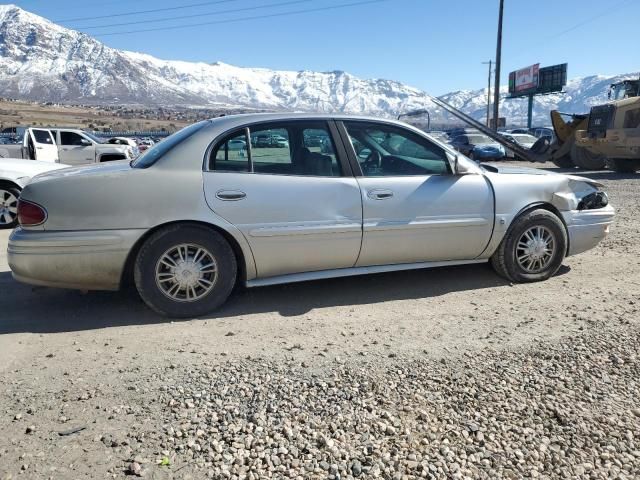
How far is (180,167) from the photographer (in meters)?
3.86

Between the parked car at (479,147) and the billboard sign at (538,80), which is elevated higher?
the billboard sign at (538,80)

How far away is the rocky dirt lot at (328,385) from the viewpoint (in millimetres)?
2271

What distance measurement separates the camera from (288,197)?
3992mm

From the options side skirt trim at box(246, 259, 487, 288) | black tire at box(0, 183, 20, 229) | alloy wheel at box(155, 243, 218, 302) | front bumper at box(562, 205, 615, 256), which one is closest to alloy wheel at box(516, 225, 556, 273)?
front bumper at box(562, 205, 615, 256)

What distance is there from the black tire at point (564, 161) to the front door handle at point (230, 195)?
18.4 meters

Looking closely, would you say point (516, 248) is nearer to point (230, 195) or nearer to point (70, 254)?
point (230, 195)

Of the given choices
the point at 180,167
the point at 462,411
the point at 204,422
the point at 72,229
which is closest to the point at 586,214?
the point at 462,411

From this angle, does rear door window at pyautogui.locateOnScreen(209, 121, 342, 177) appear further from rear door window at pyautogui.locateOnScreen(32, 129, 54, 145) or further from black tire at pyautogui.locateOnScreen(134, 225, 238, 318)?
rear door window at pyautogui.locateOnScreen(32, 129, 54, 145)

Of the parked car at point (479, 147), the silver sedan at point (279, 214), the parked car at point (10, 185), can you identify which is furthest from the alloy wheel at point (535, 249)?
the parked car at point (479, 147)

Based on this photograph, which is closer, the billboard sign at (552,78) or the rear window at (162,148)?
→ the rear window at (162,148)

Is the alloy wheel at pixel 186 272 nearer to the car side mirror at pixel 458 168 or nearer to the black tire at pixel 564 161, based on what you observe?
the car side mirror at pixel 458 168

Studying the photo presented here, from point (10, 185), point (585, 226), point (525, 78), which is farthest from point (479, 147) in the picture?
point (525, 78)

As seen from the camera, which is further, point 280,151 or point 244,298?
point 244,298

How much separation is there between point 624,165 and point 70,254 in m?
16.8
